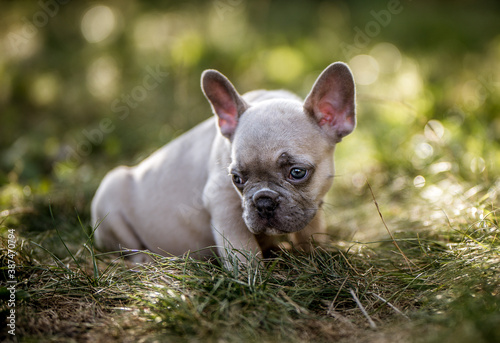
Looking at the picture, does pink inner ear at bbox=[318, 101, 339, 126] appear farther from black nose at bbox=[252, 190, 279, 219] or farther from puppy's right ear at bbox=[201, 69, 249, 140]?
black nose at bbox=[252, 190, 279, 219]

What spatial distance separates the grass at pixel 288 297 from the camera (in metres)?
2.58

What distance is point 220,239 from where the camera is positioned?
362 centimetres

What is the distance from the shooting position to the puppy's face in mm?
3340

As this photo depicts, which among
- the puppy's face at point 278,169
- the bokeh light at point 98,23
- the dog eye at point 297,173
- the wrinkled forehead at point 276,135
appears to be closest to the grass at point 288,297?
the puppy's face at point 278,169

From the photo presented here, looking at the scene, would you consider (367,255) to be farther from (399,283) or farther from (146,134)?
(146,134)

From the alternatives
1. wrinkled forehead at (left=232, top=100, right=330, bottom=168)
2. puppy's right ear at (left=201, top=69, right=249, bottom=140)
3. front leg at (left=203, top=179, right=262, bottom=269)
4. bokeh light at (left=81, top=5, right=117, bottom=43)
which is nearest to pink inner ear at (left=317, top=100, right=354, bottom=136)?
wrinkled forehead at (left=232, top=100, right=330, bottom=168)

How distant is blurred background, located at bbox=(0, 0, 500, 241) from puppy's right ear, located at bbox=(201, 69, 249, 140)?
1355 millimetres

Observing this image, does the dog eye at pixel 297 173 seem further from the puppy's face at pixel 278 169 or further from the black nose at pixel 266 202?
the black nose at pixel 266 202

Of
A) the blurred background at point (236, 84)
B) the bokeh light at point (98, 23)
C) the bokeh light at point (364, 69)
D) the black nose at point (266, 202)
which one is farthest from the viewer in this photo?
the bokeh light at point (98, 23)

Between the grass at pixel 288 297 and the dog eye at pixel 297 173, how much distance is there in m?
0.61

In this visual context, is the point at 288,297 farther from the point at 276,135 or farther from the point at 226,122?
the point at 226,122

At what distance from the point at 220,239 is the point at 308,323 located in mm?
1137

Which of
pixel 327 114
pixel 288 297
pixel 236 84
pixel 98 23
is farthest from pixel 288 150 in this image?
pixel 98 23

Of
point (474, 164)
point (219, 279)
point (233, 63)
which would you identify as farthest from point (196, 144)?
point (233, 63)
